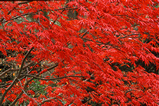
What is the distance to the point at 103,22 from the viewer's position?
8.77 ft

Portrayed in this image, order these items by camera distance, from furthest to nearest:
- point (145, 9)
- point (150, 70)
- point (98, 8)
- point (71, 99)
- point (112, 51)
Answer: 1. point (150, 70)
2. point (71, 99)
3. point (112, 51)
4. point (145, 9)
5. point (98, 8)

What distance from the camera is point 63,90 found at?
3.82 m

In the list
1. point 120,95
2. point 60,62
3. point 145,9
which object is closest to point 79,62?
point 60,62

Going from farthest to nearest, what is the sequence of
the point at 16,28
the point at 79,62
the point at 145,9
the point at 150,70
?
the point at 150,70 < the point at 145,9 < the point at 79,62 < the point at 16,28

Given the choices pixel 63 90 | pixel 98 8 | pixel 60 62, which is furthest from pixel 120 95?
pixel 98 8

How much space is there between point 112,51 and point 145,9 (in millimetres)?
1137

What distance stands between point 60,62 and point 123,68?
4357 millimetres

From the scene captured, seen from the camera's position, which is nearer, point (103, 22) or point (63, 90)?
point (103, 22)

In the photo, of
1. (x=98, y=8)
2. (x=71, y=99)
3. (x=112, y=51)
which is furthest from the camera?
(x=71, y=99)

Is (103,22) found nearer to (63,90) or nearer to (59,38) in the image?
(59,38)

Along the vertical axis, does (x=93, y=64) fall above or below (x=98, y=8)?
below

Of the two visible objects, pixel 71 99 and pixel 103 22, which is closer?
pixel 103 22

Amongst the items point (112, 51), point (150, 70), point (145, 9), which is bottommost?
point (150, 70)

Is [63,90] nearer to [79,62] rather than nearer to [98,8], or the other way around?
[79,62]
